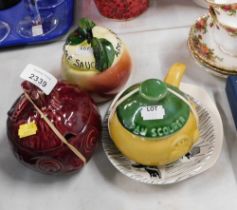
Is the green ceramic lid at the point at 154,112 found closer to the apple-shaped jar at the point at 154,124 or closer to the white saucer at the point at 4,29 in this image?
the apple-shaped jar at the point at 154,124

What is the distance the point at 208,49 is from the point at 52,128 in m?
0.32

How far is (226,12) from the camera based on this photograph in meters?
0.62

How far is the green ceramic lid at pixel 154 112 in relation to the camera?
0.47 m

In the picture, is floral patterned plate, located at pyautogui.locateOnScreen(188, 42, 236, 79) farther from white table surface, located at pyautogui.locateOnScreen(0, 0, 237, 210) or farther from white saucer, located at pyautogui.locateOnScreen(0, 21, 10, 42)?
white saucer, located at pyautogui.locateOnScreen(0, 21, 10, 42)

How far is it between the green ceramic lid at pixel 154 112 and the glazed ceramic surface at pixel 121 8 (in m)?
0.33

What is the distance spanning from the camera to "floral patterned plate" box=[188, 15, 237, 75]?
631 millimetres

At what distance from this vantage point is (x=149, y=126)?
47 centimetres

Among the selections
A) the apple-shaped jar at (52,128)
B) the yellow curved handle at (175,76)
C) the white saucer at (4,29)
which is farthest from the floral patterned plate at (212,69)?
the white saucer at (4,29)

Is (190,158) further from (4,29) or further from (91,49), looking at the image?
(4,29)

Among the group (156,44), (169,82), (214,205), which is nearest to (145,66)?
(156,44)

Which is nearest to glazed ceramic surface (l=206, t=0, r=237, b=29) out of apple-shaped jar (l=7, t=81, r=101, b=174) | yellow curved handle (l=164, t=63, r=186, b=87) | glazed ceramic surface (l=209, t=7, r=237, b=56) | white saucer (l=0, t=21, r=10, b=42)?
glazed ceramic surface (l=209, t=7, r=237, b=56)

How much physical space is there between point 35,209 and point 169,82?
249 millimetres

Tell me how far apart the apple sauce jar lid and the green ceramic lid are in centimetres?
9

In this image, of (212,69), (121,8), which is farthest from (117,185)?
(121,8)
